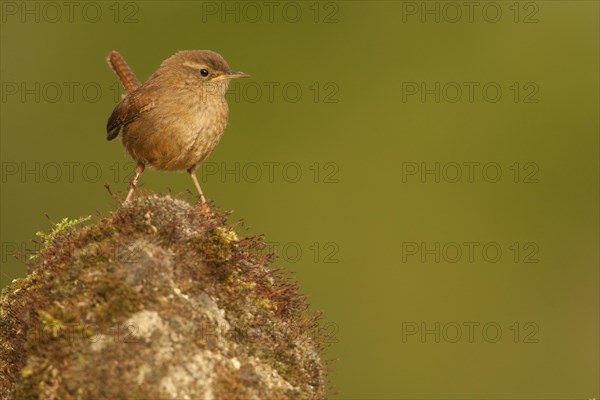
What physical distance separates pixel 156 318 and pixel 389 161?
13.8 m

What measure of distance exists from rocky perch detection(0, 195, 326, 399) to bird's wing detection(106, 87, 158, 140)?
89.9 inches

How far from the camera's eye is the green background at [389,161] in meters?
14.8

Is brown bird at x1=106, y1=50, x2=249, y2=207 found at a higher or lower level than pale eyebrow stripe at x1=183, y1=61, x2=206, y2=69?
lower

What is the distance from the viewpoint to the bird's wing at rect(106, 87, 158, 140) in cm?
729

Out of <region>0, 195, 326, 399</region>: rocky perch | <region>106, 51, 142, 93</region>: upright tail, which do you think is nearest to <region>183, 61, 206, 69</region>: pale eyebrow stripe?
<region>106, 51, 142, 93</region>: upright tail

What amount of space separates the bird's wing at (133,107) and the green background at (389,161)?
203 inches

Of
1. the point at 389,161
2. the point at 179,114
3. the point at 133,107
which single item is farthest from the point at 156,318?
the point at 389,161

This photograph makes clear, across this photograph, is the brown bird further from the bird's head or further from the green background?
the green background

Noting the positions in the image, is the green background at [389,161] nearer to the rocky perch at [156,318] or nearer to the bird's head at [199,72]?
the bird's head at [199,72]

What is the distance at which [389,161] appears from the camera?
17906 mm

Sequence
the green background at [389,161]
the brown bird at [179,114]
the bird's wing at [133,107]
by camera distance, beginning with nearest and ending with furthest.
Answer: the brown bird at [179,114]
the bird's wing at [133,107]
the green background at [389,161]

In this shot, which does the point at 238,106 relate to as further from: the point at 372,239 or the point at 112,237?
the point at 112,237

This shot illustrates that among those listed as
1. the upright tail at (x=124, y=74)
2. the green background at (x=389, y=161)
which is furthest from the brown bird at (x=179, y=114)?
the green background at (x=389, y=161)

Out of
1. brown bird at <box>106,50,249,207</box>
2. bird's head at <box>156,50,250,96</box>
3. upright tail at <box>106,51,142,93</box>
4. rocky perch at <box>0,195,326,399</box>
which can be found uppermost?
upright tail at <box>106,51,142,93</box>
